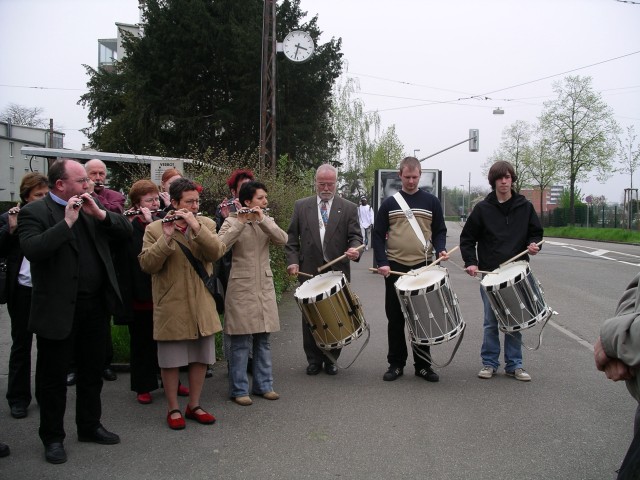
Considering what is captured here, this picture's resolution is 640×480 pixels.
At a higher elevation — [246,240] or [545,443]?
[246,240]

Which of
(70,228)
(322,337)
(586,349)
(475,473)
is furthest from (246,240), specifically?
(586,349)

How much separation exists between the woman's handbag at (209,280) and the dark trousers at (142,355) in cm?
65

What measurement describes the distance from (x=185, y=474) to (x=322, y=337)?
218 centimetres

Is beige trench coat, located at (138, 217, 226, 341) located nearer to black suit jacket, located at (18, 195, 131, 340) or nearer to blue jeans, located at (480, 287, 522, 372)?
black suit jacket, located at (18, 195, 131, 340)

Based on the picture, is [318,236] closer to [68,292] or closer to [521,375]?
[521,375]

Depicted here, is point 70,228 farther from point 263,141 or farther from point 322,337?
point 263,141

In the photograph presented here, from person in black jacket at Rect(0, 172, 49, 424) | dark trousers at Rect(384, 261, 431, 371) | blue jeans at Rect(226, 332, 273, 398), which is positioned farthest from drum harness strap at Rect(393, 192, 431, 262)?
person in black jacket at Rect(0, 172, 49, 424)

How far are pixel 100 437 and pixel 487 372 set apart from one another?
3714 millimetres

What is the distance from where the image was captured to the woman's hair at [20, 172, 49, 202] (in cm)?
545

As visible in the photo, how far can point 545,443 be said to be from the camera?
4.55 m

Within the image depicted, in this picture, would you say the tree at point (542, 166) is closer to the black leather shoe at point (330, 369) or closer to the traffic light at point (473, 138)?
the traffic light at point (473, 138)

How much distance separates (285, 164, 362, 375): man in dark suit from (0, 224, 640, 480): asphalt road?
0.34m

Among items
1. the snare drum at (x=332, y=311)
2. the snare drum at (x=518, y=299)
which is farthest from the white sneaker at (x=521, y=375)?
the snare drum at (x=332, y=311)

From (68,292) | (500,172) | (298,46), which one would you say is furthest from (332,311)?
(298,46)
